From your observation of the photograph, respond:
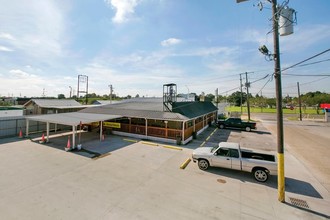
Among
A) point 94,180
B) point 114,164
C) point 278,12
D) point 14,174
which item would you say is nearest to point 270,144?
point 278,12

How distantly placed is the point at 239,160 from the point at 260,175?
1.12 m

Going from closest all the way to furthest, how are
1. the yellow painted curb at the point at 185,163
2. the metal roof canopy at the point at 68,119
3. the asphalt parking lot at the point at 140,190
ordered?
the asphalt parking lot at the point at 140,190
the yellow painted curb at the point at 185,163
the metal roof canopy at the point at 68,119

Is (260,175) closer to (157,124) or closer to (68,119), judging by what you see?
(157,124)

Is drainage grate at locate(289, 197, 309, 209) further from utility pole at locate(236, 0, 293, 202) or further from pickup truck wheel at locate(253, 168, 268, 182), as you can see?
pickup truck wheel at locate(253, 168, 268, 182)

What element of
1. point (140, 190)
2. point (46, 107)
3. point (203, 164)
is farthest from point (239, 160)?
point (46, 107)

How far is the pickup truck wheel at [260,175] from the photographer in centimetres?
823

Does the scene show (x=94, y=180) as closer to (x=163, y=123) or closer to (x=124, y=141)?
(x=124, y=141)

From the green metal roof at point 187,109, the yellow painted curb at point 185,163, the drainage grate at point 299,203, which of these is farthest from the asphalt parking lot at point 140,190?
the green metal roof at point 187,109

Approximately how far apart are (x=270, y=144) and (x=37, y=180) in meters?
17.7

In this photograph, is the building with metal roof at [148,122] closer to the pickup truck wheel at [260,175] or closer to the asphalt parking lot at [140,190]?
the asphalt parking lot at [140,190]

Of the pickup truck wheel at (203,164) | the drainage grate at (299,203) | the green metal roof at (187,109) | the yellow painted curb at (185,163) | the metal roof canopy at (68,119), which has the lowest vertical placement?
the drainage grate at (299,203)

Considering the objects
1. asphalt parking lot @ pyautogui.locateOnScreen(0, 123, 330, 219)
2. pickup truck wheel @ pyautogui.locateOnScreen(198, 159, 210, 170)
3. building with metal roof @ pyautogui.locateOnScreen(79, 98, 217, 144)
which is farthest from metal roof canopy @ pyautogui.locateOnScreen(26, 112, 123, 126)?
pickup truck wheel @ pyautogui.locateOnScreen(198, 159, 210, 170)

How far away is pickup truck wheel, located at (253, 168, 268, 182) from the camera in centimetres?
823

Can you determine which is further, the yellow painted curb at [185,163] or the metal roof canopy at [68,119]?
the metal roof canopy at [68,119]
